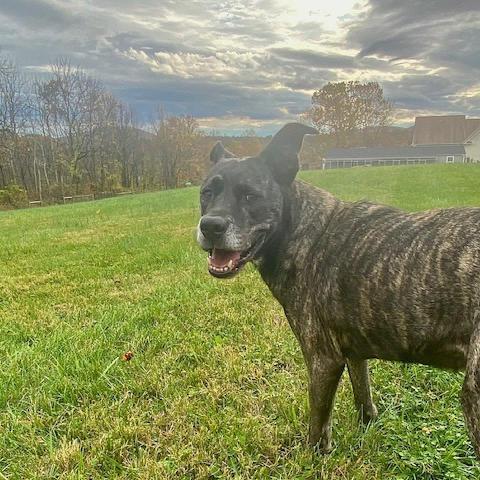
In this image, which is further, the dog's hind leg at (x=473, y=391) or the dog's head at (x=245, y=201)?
the dog's head at (x=245, y=201)

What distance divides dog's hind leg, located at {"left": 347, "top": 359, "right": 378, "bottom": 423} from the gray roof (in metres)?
71.7

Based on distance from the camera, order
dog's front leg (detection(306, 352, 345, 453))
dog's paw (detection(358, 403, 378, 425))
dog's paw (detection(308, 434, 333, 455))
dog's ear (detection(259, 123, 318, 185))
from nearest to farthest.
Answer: dog's front leg (detection(306, 352, 345, 453)), dog's paw (detection(308, 434, 333, 455)), dog's ear (detection(259, 123, 318, 185)), dog's paw (detection(358, 403, 378, 425))

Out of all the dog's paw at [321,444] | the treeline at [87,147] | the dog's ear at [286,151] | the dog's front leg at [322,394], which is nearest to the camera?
the dog's front leg at [322,394]

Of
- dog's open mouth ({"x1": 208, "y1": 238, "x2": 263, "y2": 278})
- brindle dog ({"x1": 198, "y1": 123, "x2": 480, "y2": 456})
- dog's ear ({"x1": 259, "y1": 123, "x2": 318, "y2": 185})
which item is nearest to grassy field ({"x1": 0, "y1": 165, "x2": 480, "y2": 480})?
brindle dog ({"x1": 198, "y1": 123, "x2": 480, "y2": 456})

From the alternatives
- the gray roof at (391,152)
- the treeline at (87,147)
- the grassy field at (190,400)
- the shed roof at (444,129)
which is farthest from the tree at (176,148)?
the grassy field at (190,400)

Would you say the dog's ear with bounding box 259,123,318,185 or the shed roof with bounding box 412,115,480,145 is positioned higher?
the dog's ear with bounding box 259,123,318,185

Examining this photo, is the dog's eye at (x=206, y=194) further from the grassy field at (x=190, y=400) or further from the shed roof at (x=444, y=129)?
the shed roof at (x=444, y=129)

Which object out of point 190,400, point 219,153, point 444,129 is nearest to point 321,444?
point 190,400

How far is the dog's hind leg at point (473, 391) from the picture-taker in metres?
2.00

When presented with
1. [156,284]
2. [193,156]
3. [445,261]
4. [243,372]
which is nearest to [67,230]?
[156,284]

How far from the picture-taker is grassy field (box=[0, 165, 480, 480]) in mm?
2920

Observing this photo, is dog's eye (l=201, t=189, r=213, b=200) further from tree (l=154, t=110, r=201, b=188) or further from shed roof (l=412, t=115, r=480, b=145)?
shed roof (l=412, t=115, r=480, b=145)

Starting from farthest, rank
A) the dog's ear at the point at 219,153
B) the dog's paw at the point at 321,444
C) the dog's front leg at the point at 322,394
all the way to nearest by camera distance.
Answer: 1. the dog's ear at the point at 219,153
2. the dog's paw at the point at 321,444
3. the dog's front leg at the point at 322,394

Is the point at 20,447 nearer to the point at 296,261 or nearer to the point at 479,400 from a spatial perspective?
the point at 296,261
